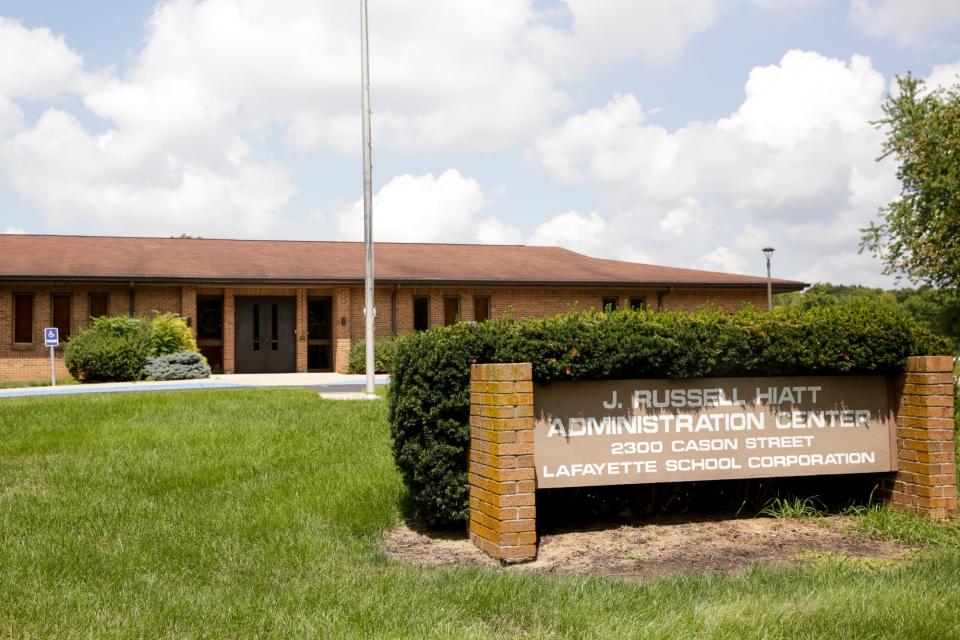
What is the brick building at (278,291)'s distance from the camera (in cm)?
2633

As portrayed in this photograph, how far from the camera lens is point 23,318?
2634 cm

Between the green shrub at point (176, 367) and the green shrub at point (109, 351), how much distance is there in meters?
0.36

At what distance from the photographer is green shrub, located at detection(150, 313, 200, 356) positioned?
81.4 ft

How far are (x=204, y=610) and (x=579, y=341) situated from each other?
2.99m

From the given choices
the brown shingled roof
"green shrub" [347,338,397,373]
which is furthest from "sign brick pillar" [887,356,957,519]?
the brown shingled roof

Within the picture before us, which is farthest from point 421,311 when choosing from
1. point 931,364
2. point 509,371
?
point 509,371

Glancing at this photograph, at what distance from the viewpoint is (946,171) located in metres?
23.1

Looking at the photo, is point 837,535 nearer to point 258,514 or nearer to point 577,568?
point 577,568

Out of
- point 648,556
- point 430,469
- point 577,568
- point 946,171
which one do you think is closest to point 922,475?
point 648,556

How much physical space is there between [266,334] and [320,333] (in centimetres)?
176

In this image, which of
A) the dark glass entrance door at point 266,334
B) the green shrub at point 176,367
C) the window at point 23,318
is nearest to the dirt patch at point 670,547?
the green shrub at point 176,367

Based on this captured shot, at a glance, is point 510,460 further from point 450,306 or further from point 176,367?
point 450,306

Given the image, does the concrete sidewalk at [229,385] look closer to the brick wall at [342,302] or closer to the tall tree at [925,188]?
the brick wall at [342,302]

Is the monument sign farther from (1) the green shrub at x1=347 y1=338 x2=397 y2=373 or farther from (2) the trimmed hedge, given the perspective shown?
(1) the green shrub at x1=347 y1=338 x2=397 y2=373
